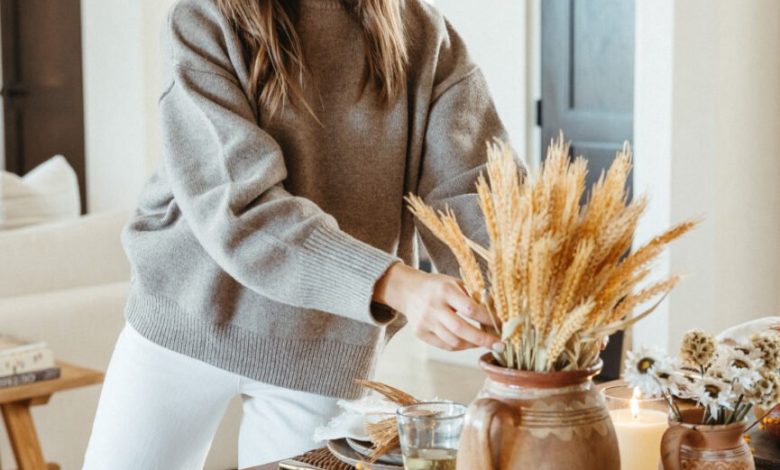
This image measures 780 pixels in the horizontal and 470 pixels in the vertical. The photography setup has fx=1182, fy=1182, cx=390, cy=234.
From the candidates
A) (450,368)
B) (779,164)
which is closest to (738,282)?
(779,164)

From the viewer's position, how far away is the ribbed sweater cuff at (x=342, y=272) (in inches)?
48.8

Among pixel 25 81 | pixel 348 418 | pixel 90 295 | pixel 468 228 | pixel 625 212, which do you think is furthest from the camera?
pixel 25 81

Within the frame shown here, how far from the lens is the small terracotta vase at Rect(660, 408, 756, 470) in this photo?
1.03m

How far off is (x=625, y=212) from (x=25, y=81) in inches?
251

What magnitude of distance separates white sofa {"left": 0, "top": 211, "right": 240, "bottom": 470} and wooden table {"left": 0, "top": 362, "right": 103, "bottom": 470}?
15 cm

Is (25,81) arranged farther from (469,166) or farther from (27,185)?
(469,166)

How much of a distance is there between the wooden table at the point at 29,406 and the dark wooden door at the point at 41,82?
4092mm

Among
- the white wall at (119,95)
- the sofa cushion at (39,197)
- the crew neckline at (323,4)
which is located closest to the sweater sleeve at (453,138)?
the crew neckline at (323,4)

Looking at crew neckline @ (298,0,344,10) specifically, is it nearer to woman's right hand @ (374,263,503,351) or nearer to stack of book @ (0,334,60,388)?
woman's right hand @ (374,263,503,351)

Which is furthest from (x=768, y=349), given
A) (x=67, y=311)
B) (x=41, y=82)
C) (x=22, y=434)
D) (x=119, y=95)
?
(x=41, y=82)

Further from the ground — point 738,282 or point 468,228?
point 468,228

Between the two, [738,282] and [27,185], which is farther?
[738,282]

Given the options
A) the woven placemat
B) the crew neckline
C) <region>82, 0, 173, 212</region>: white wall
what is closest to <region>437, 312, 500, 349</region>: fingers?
the woven placemat

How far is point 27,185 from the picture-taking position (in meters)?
3.54
